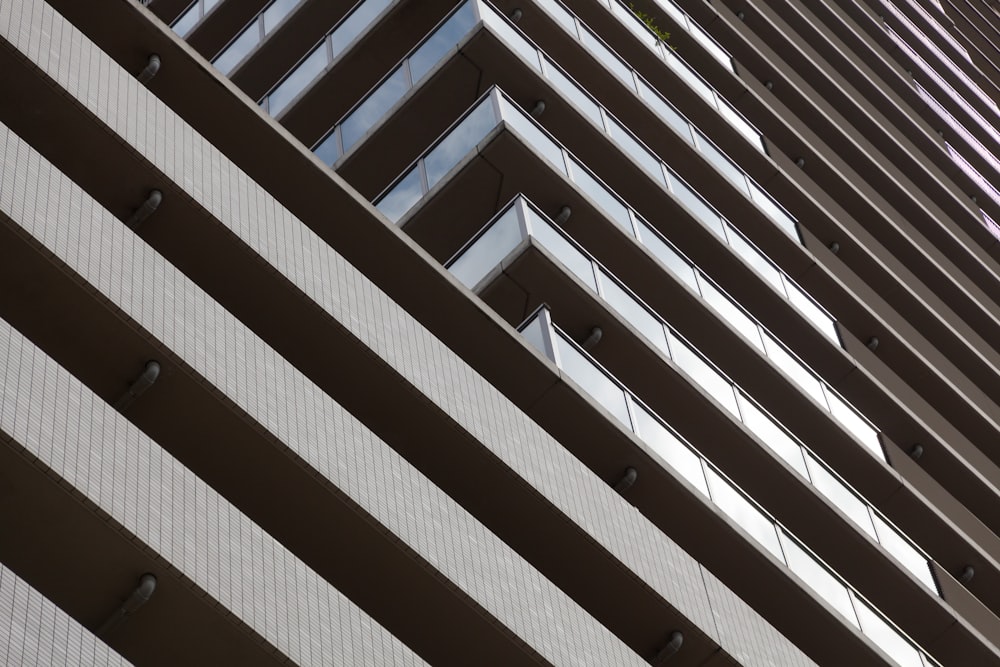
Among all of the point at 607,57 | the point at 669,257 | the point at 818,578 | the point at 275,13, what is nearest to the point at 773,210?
the point at 607,57

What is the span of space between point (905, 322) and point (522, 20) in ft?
33.6

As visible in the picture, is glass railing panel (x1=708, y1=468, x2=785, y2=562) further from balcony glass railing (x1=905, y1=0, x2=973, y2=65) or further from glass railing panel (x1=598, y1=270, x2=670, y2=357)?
balcony glass railing (x1=905, y1=0, x2=973, y2=65)

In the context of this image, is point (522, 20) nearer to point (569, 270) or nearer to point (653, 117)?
point (653, 117)

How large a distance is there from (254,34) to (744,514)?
12748 millimetres

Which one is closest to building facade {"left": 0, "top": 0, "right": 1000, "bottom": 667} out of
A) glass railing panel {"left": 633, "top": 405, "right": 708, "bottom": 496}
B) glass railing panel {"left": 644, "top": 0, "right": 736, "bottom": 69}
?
glass railing panel {"left": 633, "top": 405, "right": 708, "bottom": 496}

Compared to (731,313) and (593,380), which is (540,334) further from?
(731,313)

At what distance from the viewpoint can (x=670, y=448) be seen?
16484mm

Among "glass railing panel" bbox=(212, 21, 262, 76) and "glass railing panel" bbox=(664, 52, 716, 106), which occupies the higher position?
"glass railing panel" bbox=(664, 52, 716, 106)

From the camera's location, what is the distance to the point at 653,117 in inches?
938

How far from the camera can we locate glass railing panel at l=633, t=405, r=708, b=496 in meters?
16.4

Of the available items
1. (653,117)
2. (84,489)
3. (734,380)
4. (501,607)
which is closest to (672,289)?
(734,380)

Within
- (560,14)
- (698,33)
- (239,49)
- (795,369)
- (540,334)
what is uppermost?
(698,33)

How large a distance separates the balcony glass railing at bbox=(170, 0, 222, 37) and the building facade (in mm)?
165

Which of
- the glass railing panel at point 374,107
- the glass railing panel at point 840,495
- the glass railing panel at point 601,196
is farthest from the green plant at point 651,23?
the glass railing panel at point 840,495
